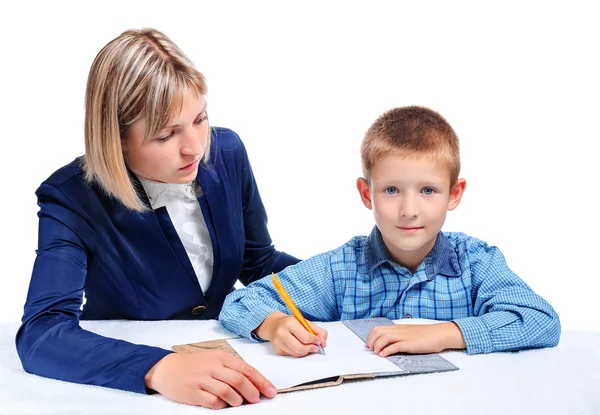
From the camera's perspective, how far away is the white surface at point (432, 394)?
1377 mm

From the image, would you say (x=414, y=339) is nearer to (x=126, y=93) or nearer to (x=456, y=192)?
(x=456, y=192)

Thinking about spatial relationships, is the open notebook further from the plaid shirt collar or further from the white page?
the plaid shirt collar

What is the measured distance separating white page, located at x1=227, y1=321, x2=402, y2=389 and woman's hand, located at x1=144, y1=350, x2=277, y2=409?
0.07 m

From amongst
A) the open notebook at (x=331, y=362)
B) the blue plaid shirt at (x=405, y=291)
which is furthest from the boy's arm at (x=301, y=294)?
the open notebook at (x=331, y=362)

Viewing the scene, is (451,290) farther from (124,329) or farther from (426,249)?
(124,329)

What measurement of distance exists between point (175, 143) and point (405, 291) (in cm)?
61

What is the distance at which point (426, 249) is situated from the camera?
6.06 ft

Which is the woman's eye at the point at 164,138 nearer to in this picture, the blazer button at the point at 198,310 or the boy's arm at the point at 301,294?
the boy's arm at the point at 301,294

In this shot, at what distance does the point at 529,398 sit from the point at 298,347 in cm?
44

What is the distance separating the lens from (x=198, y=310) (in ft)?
6.79

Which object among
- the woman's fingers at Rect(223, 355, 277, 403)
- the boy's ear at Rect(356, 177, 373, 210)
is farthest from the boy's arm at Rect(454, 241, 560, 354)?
the woman's fingers at Rect(223, 355, 277, 403)

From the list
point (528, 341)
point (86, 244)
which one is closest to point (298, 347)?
point (528, 341)

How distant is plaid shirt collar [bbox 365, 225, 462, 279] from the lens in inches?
72.2

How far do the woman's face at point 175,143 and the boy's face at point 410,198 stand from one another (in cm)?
39
